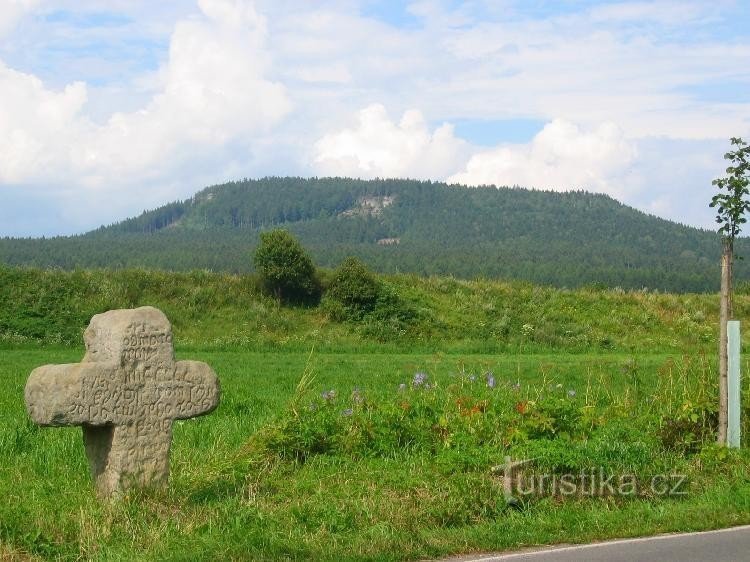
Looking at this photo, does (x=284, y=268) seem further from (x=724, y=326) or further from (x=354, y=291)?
(x=724, y=326)

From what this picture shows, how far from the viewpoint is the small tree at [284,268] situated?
140 feet

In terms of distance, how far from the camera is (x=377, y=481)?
10.6 m

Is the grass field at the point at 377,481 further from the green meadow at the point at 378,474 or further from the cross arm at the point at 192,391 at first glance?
the cross arm at the point at 192,391

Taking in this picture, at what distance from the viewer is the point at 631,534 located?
30.4 feet

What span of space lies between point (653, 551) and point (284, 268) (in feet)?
114

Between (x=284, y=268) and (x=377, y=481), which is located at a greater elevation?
(x=284, y=268)

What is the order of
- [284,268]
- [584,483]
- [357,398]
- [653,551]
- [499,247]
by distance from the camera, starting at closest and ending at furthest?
[653,551], [584,483], [357,398], [284,268], [499,247]

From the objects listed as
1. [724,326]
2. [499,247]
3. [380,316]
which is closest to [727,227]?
[724,326]

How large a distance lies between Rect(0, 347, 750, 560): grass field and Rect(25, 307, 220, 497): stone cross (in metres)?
0.36

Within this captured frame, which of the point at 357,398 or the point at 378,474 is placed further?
the point at 357,398

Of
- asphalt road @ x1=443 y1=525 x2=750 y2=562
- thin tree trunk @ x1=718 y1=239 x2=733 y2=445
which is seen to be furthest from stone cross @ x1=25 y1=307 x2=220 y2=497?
thin tree trunk @ x1=718 y1=239 x2=733 y2=445

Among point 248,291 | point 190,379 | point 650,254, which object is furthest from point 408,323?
point 650,254

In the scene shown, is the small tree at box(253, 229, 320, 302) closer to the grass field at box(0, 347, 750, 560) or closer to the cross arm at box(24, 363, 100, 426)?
the grass field at box(0, 347, 750, 560)

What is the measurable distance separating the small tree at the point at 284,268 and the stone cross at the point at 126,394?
32924mm
